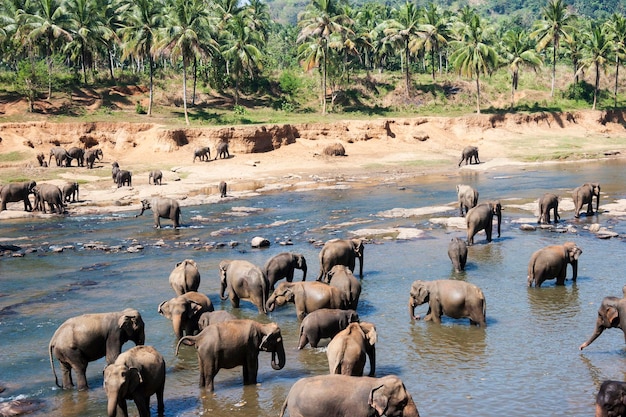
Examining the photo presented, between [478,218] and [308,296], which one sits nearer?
[308,296]

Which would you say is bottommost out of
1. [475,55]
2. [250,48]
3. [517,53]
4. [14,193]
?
[14,193]

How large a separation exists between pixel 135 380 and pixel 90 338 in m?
2.41

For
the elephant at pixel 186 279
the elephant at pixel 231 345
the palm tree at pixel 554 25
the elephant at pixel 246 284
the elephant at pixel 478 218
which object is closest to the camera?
the elephant at pixel 231 345

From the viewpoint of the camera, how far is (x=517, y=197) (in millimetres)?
36812

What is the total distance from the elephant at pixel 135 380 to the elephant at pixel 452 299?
6.73 meters

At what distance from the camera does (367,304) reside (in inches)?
698

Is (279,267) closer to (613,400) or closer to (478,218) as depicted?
(478,218)

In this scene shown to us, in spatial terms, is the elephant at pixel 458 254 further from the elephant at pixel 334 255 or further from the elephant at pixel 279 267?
the elephant at pixel 279 267

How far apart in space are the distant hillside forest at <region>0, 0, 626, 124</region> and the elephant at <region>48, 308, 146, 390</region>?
1768 inches

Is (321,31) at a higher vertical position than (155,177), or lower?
higher

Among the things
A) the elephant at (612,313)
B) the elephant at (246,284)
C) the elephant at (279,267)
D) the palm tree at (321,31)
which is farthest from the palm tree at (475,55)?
the elephant at (612,313)

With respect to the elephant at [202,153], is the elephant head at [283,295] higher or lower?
lower

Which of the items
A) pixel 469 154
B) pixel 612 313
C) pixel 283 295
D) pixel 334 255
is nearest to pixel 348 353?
pixel 283 295

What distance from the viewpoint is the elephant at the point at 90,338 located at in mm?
12156
